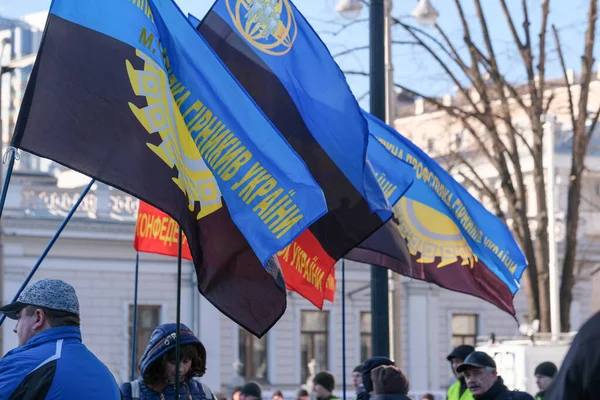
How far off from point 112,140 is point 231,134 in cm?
84

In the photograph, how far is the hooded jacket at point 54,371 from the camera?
492 cm

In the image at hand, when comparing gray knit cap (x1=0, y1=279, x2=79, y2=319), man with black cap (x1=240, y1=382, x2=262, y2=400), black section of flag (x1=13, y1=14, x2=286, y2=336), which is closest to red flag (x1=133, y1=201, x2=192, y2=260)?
black section of flag (x1=13, y1=14, x2=286, y2=336)

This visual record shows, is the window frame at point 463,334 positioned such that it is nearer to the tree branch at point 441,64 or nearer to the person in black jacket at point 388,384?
the tree branch at point 441,64

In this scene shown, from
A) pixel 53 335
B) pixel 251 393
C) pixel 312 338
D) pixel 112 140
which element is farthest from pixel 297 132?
pixel 312 338

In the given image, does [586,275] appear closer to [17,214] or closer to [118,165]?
[17,214]

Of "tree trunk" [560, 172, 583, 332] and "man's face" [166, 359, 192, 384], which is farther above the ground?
"tree trunk" [560, 172, 583, 332]

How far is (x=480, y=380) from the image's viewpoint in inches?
344

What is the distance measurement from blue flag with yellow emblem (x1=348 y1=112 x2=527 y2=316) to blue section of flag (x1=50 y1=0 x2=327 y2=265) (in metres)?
3.87

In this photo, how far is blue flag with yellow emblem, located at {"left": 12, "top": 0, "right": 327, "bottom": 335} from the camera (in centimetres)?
614

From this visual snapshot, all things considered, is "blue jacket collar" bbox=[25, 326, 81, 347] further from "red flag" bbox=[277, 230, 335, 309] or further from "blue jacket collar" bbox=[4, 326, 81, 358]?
"red flag" bbox=[277, 230, 335, 309]

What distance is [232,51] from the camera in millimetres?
8477

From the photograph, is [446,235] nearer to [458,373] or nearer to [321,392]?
[458,373]

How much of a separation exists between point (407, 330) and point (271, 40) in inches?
1441

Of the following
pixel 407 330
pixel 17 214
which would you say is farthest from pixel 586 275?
pixel 17 214
